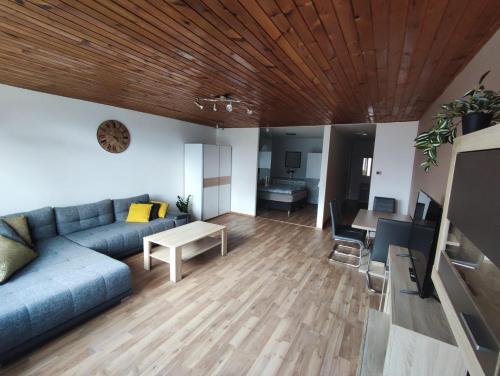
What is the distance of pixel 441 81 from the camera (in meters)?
2.27

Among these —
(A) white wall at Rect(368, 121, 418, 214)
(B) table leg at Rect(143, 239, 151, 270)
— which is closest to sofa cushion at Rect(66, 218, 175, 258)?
(B) table leg at Rect(143, 239, 151, 270)

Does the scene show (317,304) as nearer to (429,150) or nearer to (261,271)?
(261,271)

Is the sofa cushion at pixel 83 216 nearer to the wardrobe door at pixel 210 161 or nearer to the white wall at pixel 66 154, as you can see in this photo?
the white wall at pixel 66 154

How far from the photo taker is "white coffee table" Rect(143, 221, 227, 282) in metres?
2.83

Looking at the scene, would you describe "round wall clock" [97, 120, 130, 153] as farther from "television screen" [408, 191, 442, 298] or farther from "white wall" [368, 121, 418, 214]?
"white wall" [368, 121, 418, 214]

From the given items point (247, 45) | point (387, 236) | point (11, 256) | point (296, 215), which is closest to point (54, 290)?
point (11, 256)

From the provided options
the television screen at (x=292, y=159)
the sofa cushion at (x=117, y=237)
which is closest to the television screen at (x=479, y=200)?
the sofa cushion at (x=117, y=237)

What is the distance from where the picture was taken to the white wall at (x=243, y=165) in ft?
19.5

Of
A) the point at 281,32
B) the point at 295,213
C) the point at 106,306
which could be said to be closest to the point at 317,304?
the point at 106,306

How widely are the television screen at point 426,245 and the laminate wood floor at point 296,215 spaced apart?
12.2 ft

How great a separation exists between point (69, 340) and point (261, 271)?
6.89 feet

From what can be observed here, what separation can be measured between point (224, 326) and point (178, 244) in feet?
3.82

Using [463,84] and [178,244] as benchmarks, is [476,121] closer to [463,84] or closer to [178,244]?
→ [463,84]

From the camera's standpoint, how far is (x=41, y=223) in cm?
297
